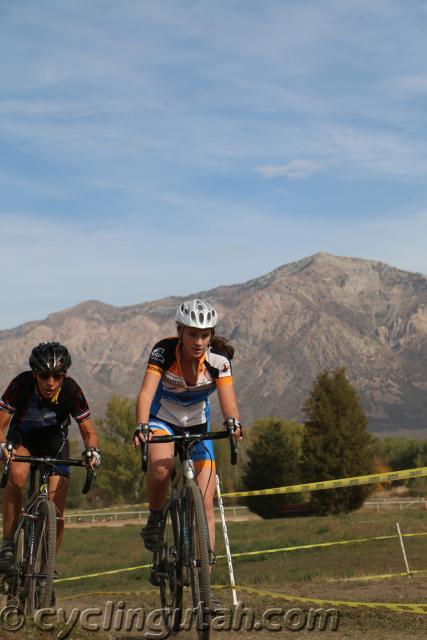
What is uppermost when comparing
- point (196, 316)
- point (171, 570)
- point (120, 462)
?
point (120, 462)

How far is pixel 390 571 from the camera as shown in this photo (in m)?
18.5

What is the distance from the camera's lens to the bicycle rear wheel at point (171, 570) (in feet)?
25.7

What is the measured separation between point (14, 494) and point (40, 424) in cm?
78

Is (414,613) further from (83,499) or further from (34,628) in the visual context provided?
(83,499)

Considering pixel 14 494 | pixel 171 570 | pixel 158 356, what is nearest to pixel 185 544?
pixel 171 570

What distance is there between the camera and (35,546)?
8.26 m

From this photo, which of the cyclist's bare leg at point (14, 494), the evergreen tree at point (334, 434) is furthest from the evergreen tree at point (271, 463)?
the cyclist's bare leg at point (14, 494)

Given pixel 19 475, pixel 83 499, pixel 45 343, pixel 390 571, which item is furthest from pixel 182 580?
pixel 83 499

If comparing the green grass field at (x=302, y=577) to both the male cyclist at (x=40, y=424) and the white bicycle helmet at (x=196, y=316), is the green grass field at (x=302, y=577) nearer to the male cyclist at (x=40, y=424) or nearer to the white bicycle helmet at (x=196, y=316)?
the male cyclist at (x=40, y=424)

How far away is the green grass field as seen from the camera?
9.17m

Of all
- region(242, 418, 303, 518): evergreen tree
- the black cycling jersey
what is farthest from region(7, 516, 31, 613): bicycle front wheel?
region(242, 418, 303, 518): evergreen tree

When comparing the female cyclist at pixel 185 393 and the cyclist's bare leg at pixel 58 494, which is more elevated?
the female cyclist at pixel 185 393

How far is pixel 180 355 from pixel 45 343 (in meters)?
1.31

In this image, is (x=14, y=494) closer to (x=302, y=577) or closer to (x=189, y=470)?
(x=189, y=470)
